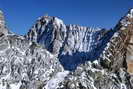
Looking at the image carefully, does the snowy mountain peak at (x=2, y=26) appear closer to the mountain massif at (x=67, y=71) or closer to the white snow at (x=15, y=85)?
the mountain massif at (x=67, y=71)

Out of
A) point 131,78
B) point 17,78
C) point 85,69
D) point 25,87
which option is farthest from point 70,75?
point 17,78

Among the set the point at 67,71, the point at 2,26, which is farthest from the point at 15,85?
the point at 2,26

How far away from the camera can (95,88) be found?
12288cm

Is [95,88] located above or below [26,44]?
below

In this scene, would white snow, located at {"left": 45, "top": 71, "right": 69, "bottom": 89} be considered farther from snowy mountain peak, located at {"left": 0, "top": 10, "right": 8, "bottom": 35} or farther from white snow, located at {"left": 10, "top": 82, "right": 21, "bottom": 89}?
snowy mountain peak, located at {"left": 0, "top": 10, "right": 8, "bottom": 35}

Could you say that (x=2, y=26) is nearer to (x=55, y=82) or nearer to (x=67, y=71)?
(x=67, y=71)

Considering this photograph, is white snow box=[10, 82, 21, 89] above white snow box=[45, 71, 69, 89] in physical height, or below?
above

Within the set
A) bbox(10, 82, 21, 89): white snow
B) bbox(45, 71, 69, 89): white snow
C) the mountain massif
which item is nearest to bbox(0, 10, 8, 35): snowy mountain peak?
the mountain massif

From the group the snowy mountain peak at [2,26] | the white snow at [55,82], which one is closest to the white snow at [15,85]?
the snowy mountain peak at [2,26]

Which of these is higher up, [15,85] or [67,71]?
[15,85]

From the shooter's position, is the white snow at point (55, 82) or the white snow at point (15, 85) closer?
the white snow at point (55, 82)

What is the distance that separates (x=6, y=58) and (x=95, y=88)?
62.1m

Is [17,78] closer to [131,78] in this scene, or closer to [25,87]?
[25,87]

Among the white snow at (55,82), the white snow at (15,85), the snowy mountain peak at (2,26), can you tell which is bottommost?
the white snow at (55,82)
